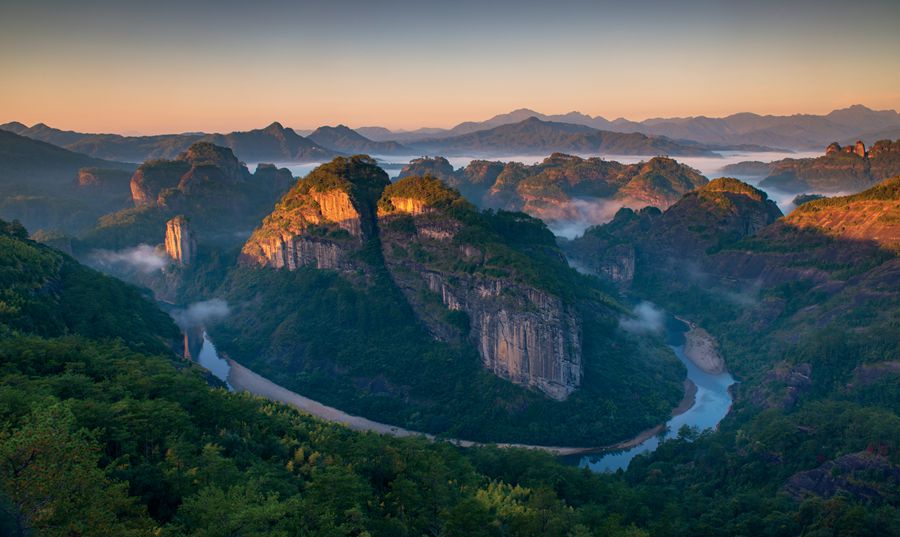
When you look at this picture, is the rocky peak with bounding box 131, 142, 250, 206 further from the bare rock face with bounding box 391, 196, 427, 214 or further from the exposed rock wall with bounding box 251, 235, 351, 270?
the bare rock face with bounding box 391, 196, 427, 214

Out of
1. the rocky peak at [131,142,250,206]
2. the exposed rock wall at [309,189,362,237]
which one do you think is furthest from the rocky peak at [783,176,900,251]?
the rocky peak at [131,142,250,206]

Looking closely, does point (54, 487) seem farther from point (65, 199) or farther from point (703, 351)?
point (65, 199)

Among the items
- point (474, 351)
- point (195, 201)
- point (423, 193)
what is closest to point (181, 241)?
point (195, 201)

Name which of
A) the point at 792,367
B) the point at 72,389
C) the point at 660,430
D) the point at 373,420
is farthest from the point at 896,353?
the point at 72,389

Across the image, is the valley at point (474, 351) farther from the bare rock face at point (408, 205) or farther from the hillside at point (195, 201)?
the hillside at point (195, 201)

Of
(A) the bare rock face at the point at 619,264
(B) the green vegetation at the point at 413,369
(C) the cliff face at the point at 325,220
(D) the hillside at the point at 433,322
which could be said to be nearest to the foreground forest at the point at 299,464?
(B) the green vegetation at the point at 413,369

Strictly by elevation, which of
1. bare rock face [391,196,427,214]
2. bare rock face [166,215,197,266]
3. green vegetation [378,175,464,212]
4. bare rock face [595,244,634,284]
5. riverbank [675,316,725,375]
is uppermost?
green vegetation [378,175,464,212]
